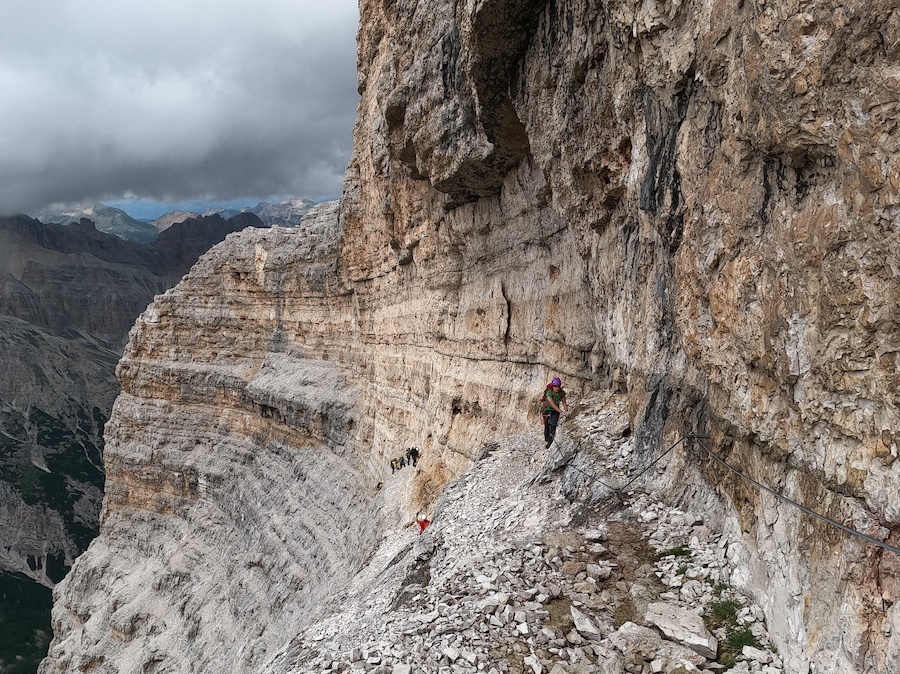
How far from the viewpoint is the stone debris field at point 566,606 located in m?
5.10

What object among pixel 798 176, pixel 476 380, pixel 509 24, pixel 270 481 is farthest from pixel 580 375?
pixel 270 481

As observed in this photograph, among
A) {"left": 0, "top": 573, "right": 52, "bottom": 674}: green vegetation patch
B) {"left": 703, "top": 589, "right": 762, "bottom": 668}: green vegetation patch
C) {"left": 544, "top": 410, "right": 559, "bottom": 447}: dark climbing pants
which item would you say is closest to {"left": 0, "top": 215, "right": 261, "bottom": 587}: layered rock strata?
{"left": 0, "top": 573, "right": 52, "bottom": 674}: green vegetation patch

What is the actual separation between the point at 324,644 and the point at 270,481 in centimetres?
2834

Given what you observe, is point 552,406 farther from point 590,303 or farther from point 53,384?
point 53,384

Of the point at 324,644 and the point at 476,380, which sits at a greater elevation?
the point at 476,380

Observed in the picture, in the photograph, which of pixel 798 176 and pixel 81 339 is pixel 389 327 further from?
pixel 81 339

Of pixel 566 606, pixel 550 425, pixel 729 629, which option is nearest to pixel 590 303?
pixel 550 425

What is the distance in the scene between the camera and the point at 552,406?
11.7 meters

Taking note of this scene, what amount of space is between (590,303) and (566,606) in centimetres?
841

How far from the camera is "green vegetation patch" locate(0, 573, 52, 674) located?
63.9 meters

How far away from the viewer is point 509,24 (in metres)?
12.1

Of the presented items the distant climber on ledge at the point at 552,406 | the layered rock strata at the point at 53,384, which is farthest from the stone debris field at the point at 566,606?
the layered rock strata at the point at 53,384

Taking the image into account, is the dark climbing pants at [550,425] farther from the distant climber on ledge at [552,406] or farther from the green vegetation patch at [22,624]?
the green vegetation patch at [22,624]

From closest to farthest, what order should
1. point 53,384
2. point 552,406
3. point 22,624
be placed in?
point 552,406
point 22,624
point 53,384
